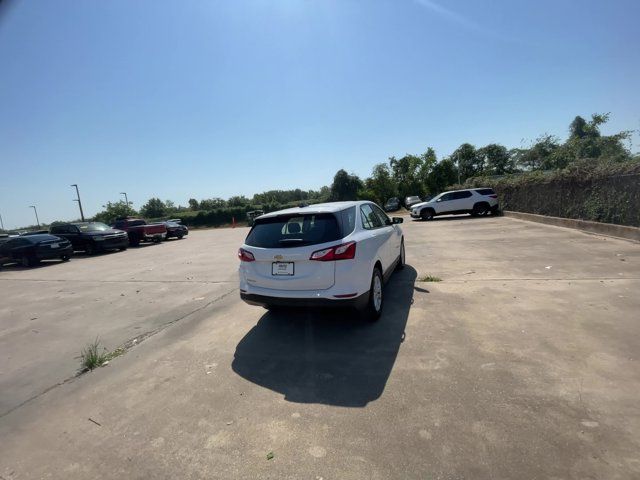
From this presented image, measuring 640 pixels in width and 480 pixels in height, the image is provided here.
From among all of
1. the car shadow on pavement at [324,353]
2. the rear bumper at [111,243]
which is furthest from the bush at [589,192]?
the rear bumper at [111,243]

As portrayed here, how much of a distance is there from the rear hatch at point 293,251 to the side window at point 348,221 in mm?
123

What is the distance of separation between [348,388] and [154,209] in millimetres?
89814

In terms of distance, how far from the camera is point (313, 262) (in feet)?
13.2

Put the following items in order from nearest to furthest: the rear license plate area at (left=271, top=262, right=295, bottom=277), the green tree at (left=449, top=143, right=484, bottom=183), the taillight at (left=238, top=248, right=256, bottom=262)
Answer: the rear license plate area at (left=271, top=262, right=295, bottom=277) < the taillight at (left=238, top=248, right=256, bottom=262) < the green tree at (left=449, top=143, right=484, bottom=183)

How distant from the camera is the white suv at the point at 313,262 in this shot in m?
4.02

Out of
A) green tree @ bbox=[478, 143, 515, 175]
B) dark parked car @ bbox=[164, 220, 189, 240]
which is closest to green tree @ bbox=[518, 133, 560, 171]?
green tree @ bbox=[478, 143, 515, 175]

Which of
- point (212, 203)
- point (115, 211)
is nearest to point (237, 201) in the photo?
point (212, 203)

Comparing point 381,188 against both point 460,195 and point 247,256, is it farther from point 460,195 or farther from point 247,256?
point 247,256

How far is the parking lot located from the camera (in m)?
2.34

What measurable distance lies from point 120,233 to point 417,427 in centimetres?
1858

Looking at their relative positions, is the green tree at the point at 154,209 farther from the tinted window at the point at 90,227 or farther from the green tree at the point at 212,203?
the tinted window at the point at 90,227

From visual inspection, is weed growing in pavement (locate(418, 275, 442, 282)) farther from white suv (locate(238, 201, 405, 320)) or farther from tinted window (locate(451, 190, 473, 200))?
tinted window (locate(451, 190, 473, 200))

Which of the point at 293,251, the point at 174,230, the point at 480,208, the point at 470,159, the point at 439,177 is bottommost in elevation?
the point at 480,208

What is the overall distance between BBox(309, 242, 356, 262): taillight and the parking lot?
3.50ft
